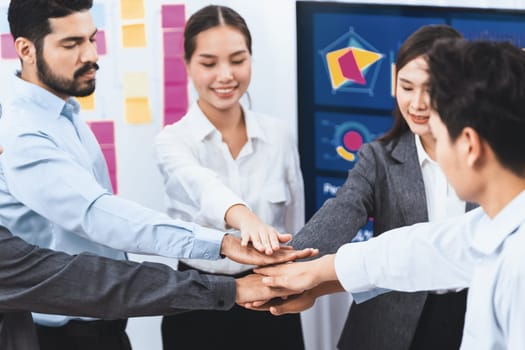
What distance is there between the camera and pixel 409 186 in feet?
7.23

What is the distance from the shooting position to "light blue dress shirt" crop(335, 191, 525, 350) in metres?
1.36

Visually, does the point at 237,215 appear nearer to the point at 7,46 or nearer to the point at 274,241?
the point at 274,241

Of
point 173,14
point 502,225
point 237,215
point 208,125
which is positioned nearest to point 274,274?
point 237,215

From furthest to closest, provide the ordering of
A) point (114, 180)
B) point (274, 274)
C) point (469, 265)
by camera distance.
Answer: point (114, 180) < point (274, 274) < point (469, 265)

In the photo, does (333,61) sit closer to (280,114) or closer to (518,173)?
(280,114)

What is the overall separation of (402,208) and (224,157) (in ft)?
2.17

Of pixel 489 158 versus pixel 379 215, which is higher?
pixel 489 158

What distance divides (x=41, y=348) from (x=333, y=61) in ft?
4.66

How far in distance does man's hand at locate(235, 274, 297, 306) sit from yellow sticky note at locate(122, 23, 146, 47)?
1231mm

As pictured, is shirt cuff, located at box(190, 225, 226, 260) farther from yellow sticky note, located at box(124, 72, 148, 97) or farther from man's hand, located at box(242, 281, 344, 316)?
yellow sticky note, located at box(124, 72, 148, 97)

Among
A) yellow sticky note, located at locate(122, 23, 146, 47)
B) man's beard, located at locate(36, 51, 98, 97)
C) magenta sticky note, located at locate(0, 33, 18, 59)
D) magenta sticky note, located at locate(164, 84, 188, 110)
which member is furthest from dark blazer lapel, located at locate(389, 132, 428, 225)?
magenta sticky note, located at locate(0, 33, 18, 59)

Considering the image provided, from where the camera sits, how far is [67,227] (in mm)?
1987

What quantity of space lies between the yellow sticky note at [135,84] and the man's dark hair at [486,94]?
1797 mm

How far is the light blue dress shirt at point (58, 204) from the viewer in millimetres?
1975
